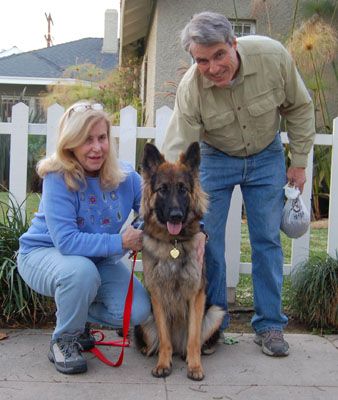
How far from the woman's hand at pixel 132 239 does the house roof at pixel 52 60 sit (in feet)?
58.8

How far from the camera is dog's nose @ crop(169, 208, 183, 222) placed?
9.45ft

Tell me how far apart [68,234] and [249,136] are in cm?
147

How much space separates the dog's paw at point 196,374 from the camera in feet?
9.61

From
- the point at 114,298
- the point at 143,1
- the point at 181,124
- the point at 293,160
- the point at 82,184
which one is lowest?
the point at 114,298

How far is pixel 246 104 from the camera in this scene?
3.27 meters

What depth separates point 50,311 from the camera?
12.5 ft

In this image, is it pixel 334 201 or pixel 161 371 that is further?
pixel 334 201

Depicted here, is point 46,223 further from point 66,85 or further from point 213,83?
point 66,85

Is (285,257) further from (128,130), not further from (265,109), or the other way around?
(265,109)

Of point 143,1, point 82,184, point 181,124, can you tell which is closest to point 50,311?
point 82,184

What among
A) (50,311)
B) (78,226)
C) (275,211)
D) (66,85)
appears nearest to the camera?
(78,226)

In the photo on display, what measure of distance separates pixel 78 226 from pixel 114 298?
57 centimetres

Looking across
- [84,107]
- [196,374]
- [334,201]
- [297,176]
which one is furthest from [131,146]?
[196,374]

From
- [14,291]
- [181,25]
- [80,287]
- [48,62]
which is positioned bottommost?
[14,291]
